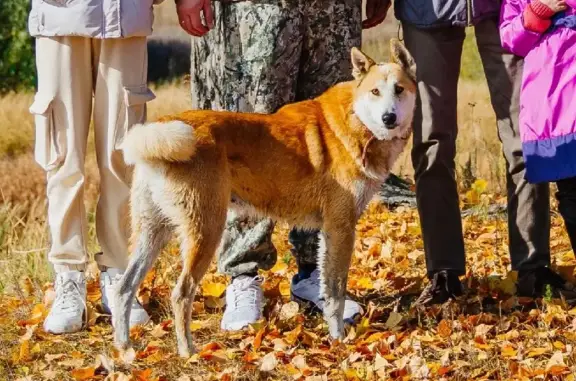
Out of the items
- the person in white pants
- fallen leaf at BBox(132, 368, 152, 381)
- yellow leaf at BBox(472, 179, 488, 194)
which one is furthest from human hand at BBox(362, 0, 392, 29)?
yellow leaf at BBox(472, 179, 488, 194)

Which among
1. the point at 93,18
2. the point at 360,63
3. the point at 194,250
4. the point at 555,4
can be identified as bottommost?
the point at 194,250

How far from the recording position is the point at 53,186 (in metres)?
4.44

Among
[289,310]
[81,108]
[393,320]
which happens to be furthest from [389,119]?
[81,108]

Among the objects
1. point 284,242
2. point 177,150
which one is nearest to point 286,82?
point 177,150

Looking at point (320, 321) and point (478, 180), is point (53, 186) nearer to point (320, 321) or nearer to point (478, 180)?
point (320, 321)

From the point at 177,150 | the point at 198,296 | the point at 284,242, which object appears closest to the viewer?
the point at 177,150

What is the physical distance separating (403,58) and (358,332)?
1.24m

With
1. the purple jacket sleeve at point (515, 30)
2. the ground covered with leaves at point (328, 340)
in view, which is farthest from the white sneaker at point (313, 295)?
the purple jacket sleeve at point (515, 30)

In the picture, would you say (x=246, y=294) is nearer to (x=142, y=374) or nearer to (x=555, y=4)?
(x=142, y=374)

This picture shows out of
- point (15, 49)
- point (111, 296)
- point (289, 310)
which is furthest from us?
point (15, 49)

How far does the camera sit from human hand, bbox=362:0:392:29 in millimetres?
4809

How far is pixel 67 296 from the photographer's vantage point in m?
4.54

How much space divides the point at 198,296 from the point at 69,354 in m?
0.90

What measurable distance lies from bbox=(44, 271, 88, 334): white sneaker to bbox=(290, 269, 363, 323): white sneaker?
1027mm
